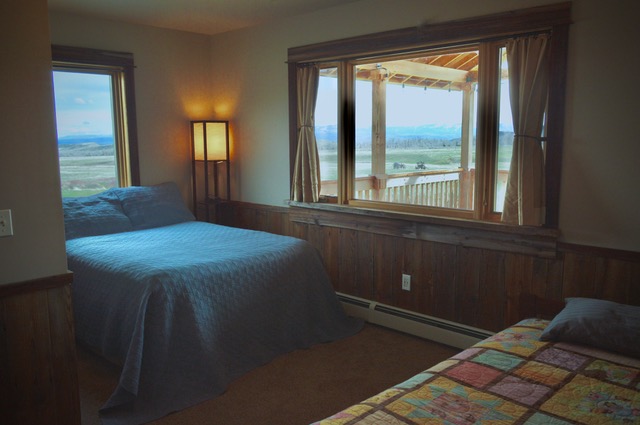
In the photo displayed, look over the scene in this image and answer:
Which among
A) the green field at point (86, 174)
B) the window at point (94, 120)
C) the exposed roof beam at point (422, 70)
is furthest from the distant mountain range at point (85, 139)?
the exposed roof beam at point (422, 70)

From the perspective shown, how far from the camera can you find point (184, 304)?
2.92 m

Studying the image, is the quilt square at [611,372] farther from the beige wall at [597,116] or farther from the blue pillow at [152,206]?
the blue pillow at [152,206]

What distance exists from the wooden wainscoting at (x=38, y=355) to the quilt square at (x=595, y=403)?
195 cm

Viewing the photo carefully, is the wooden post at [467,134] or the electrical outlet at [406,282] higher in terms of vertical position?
the wooden post at [467,134]

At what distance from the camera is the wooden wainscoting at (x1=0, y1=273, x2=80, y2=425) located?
6.96ft

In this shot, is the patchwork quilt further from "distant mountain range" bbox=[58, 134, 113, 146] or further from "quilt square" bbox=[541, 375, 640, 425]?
"distant mountain range" bbox=[58, 134, 113, 146]

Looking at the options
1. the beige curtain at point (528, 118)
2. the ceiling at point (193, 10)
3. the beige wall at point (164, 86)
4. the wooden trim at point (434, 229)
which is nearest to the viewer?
the beige curtain at point (528, 118)

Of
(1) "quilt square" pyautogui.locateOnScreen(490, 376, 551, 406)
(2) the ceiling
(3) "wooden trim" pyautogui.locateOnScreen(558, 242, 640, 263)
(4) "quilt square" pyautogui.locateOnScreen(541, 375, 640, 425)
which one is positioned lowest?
(4) "quilt square" pyautogui.locateOnScreen(541, 375, 640, 425)

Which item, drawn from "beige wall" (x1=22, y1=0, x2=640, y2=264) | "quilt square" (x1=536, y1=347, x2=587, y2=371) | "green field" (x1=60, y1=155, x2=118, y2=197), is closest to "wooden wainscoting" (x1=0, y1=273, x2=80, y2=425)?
"beige wall" (x1=22, y1=0, x2=640, y2=264)

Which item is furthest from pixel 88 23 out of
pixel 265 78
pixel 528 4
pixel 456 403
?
pixel 456 403

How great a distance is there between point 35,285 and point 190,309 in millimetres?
932

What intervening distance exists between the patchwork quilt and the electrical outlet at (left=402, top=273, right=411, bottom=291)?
1454mm

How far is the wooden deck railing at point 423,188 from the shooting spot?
3.69 meters

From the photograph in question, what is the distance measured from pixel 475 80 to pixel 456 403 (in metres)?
2.47
